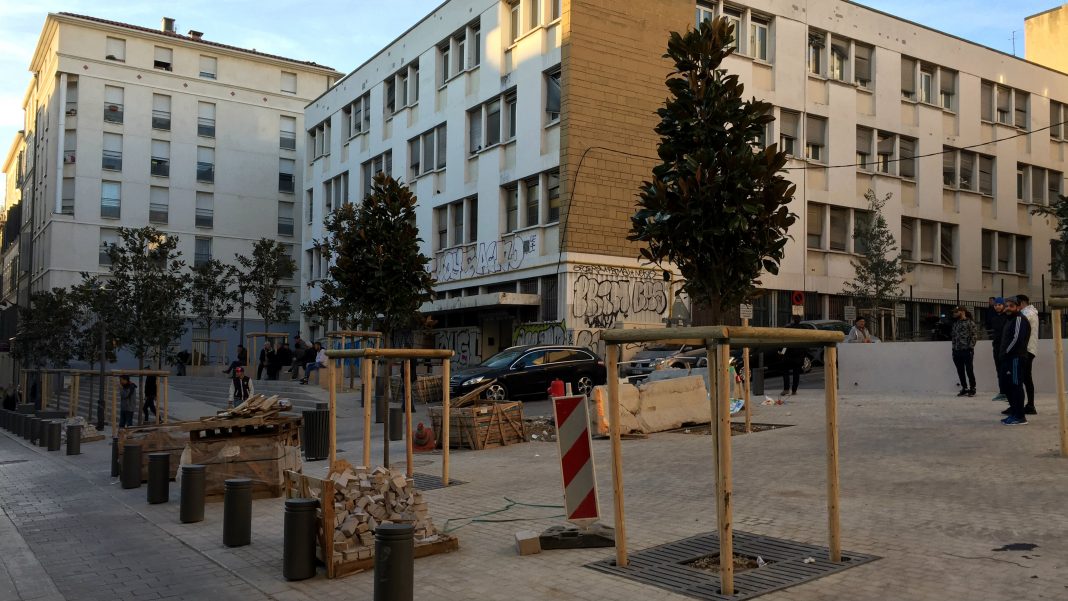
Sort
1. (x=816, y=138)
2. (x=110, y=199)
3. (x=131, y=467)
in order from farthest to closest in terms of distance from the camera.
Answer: (x=110, y=199) → (x=816, y=138) → (x=131, y=467)

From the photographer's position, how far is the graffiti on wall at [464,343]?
3600cm

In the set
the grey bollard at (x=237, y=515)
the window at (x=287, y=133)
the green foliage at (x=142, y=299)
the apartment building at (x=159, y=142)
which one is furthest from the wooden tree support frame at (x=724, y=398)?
the window at (x=287, y=133)

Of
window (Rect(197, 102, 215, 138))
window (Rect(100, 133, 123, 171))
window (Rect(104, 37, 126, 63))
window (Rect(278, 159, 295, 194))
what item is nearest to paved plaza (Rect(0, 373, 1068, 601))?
window (Rect(100, 133, 123, 171))

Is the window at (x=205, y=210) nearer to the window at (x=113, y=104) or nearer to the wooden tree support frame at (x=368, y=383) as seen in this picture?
the window at (x=113, y=104)

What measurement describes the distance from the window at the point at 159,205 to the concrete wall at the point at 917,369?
49.8 metres

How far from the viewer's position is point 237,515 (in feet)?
28.0

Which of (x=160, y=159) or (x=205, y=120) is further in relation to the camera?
(x=205, y=120)

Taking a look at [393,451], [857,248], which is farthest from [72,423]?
[857,248]

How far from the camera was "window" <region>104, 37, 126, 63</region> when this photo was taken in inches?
2351

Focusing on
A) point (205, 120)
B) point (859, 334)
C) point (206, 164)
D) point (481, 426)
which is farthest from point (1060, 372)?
point (205, 120)

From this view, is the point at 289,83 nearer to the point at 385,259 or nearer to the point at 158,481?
the point at 385,259

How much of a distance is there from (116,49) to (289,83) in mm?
11705

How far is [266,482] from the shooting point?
11500 mm

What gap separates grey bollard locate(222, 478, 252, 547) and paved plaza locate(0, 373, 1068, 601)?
15 cm
